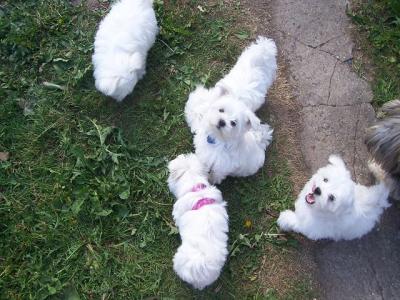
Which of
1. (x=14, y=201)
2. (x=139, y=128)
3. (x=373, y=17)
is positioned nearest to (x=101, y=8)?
(x=139, y=128)

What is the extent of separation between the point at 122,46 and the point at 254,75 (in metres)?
1.35

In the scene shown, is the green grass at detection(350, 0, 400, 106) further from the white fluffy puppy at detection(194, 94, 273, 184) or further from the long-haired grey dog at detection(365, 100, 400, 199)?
the white fluffy puppy at detection(194, 94, 273, 184)

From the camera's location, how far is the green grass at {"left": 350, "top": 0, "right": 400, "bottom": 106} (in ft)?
18.1

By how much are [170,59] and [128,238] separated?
6.68 feet

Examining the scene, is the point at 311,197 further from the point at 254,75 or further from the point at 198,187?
the point at 254,75

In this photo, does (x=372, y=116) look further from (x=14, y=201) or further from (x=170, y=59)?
(x=14, y=201)

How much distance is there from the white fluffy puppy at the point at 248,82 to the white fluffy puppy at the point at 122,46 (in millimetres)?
677

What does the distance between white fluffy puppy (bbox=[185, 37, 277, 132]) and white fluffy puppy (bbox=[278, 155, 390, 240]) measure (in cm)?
98

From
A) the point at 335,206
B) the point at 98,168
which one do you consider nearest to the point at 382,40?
the point at 335,206

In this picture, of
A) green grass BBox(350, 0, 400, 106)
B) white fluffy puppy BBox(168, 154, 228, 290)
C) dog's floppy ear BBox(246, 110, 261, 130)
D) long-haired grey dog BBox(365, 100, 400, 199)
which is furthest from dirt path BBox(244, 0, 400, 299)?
white fluffy puppy BBox(168, 154, 228, 290)

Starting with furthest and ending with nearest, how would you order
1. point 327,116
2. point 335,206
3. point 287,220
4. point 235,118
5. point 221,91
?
point 327,116
point 287,220
point 221,91
point 235,118
point 335,206

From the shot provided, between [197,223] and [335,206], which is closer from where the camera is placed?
[335,206]

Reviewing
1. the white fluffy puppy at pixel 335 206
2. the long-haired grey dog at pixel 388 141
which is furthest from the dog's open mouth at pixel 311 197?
the long-haired grey dog at pixel 388 141

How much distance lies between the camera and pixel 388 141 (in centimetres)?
430
